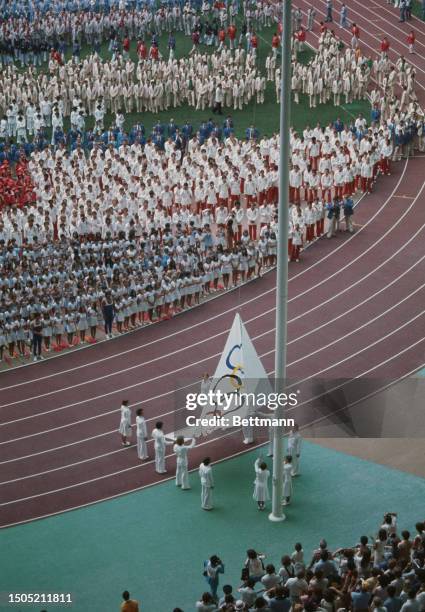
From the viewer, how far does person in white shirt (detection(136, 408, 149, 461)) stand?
2570 centimetres

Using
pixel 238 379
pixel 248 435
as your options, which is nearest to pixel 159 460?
pixel 248 435

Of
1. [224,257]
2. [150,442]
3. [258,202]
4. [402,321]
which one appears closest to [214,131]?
[258,202]

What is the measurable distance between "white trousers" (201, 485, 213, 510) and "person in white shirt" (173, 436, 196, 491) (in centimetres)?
80

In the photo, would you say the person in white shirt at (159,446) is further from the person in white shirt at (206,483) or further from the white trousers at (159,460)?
the person in white shirt at (206,483)

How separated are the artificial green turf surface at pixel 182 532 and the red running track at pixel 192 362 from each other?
802 mm

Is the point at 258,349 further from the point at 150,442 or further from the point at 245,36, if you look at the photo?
the point at 245,36

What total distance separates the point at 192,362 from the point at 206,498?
20.2 ft

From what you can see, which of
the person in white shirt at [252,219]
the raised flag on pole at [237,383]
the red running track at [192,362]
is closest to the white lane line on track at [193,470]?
the red running track at [192,362]

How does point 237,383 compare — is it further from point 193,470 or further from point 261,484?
point 261,484

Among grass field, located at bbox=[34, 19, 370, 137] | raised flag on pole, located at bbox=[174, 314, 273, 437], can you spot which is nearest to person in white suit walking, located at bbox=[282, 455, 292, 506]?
raised flag on pole, located at bbox=[174, 314, 273, 437]

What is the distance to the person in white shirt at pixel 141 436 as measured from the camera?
25.7m

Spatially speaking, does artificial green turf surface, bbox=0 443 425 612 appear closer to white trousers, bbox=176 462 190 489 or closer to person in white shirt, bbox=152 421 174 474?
white trousers, bbox=176 462 190 489

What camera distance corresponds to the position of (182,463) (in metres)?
24.8

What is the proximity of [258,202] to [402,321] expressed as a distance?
8.07 m
